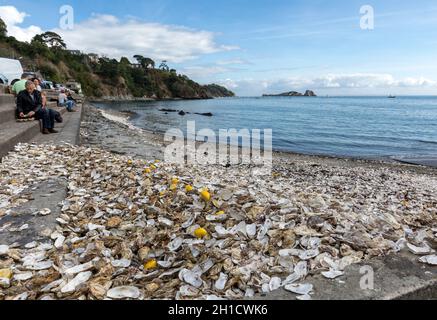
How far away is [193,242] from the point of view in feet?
9.86

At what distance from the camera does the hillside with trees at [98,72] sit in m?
78.6

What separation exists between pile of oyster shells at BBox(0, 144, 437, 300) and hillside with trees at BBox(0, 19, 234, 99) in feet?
240

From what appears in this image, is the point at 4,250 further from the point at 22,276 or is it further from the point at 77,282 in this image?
the point at 77,282

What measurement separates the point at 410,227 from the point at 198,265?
2.57 metres

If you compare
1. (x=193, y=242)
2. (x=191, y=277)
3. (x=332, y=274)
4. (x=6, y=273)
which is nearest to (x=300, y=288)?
(x=332, y=274)

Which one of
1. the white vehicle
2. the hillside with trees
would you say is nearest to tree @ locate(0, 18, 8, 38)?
the hillside with trees

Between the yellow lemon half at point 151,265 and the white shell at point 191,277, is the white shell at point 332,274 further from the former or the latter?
the yellow lemon half at point 151,265

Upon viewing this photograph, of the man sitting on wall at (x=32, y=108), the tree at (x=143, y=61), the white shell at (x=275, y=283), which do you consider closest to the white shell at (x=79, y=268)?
the white shell at (x=275, y=283)

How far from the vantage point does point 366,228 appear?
3.29m

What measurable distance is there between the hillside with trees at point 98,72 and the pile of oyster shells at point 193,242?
73245mm

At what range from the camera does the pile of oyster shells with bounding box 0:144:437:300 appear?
2.43 m

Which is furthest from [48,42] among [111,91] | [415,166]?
[415,166]

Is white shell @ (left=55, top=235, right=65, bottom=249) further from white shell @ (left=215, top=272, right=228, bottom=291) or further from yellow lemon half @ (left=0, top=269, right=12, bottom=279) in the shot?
white shell @ (left=215, top=272, right=228, bottom=291)
